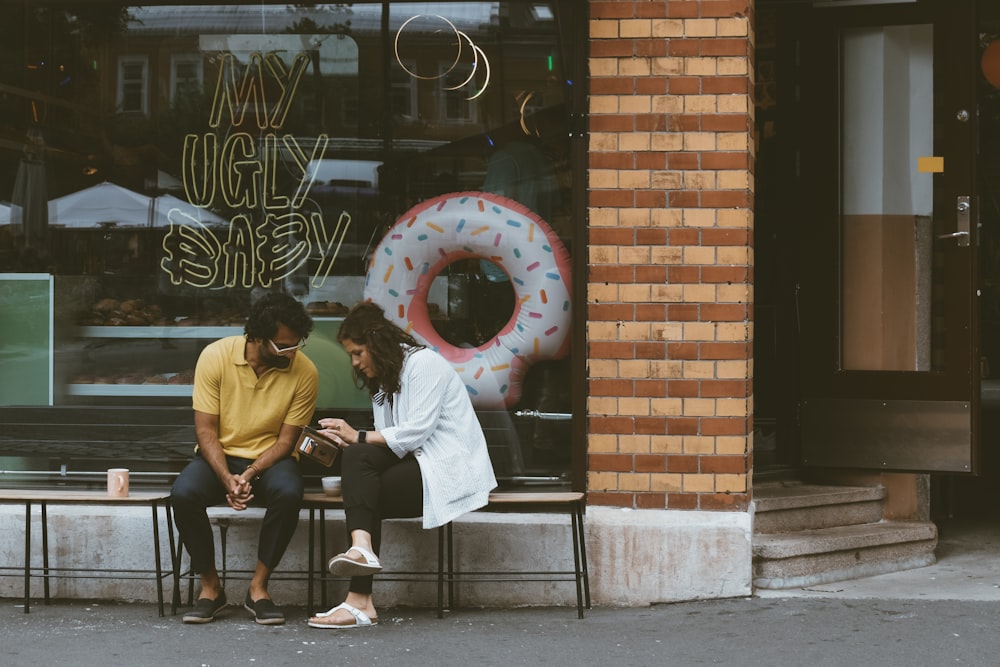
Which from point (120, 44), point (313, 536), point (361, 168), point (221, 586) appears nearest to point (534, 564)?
point (313, 536)

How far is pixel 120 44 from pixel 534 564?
10.6ft

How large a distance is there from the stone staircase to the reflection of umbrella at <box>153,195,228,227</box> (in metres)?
3.01

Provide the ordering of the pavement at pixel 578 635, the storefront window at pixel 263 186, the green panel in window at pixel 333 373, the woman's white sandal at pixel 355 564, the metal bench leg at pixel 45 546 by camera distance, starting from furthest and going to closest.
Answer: the green panel in window at pixel 333 373, the storefront window at pixel 263 186, the metal bench leg at pixel 45 546, the woman's white sandal at pixel 355 564, the pavement at pixel 578 635

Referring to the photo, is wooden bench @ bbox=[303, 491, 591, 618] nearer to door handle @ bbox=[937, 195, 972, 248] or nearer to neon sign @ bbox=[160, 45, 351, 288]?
neon sign @ bbox=[160, 45, 351, 288]

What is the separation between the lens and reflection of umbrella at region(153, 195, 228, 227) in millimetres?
6332

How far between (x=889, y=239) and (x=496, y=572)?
8.67ft

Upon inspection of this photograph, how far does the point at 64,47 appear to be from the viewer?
20.8ft

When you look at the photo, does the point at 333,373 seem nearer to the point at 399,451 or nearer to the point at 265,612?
the point at 399,451

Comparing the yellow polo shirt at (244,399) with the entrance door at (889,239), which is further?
the entrance door at (889,239)

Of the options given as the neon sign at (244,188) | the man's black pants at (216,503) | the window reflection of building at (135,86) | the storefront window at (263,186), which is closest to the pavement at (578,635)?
Answer: the man's black pants at (216,503)

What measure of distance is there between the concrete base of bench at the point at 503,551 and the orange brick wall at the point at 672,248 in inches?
5.2

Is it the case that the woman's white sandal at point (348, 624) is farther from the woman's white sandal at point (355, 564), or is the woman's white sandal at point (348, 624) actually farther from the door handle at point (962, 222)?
the door handle at point (962, 222)

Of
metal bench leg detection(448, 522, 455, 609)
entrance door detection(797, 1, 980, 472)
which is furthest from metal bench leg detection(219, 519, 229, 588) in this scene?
entrance door detection(797, 1, 980, 472)

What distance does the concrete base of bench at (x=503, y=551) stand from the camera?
223 inches
